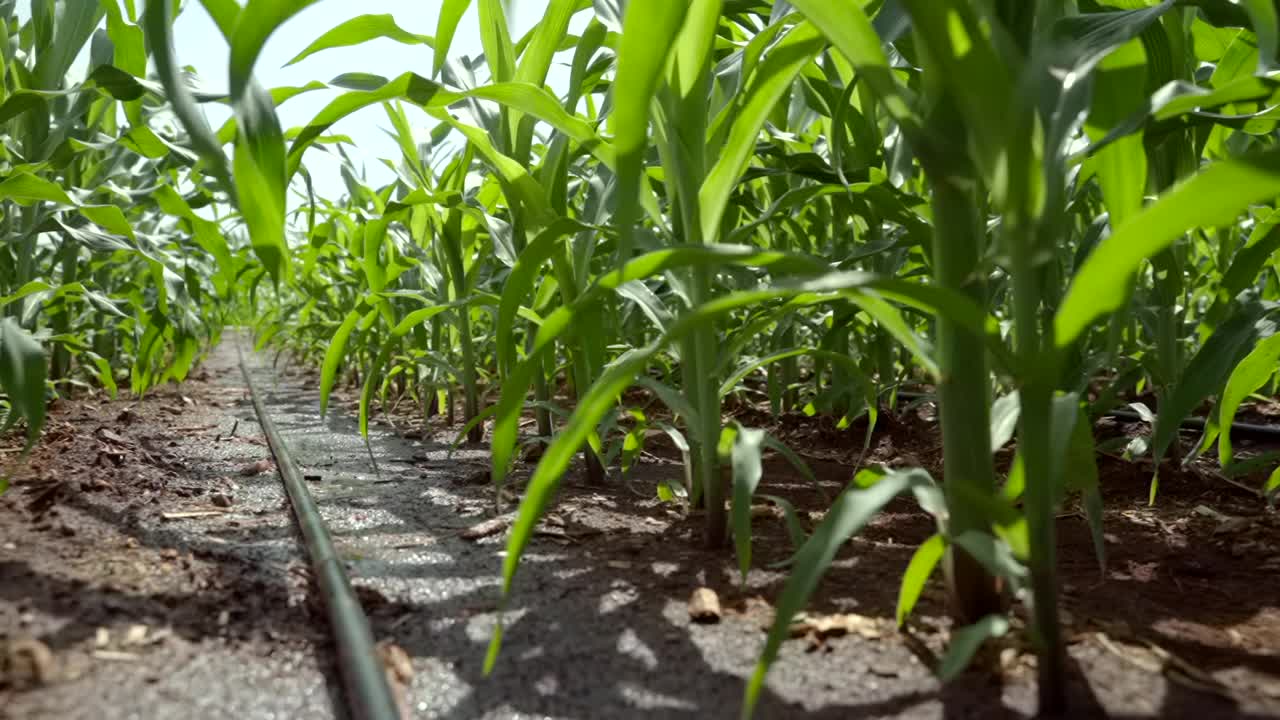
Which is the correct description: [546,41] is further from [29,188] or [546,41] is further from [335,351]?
[29,188]

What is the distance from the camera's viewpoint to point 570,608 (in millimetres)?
768

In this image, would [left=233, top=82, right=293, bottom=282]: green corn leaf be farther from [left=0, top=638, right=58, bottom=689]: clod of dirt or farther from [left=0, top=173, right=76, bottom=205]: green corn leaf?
[left=0, top=173, right=76, bottom=205]: green corn leaf

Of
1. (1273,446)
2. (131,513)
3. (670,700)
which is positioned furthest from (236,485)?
(1273,446)

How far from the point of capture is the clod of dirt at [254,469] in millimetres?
1406

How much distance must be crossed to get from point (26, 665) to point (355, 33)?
2.12 ft

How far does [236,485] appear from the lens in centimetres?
131

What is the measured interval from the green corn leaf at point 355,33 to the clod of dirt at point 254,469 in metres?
0.82

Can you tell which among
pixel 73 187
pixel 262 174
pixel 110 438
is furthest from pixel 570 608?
pixel 73 187

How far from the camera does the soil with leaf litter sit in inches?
22.5

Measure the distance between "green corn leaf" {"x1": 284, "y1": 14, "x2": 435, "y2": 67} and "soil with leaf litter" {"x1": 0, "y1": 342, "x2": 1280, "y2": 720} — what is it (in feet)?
1.76

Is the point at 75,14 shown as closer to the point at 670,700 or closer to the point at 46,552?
the point at 46,552

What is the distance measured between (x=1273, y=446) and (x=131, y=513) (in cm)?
187

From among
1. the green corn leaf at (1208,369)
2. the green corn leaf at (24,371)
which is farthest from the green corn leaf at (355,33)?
the green corn leaf at (1208,369)

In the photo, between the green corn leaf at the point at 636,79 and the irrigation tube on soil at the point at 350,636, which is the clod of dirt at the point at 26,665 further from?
the green corn leaf at the point at 636,79
